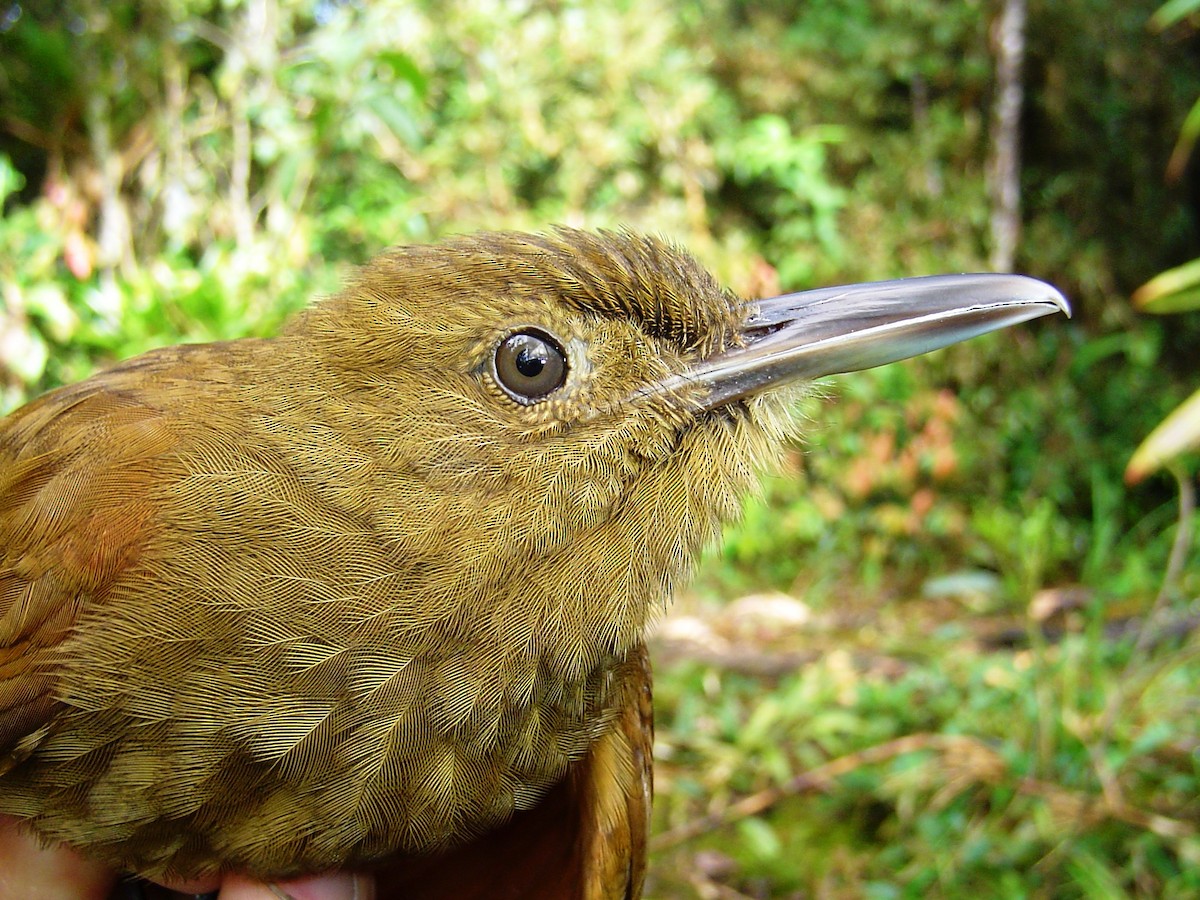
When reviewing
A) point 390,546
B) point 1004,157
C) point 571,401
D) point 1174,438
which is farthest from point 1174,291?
point 390,546

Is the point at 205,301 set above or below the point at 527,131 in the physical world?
Answer: below

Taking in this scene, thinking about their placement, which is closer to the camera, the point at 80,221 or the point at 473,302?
the point at 473,302

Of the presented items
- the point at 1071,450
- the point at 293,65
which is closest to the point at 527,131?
the point at 293,65

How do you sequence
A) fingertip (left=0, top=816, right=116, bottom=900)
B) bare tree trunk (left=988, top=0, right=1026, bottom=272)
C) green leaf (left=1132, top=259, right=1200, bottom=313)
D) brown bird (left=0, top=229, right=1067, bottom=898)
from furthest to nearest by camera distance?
bare tree trunk (left=988, top=0, right=1026, bottom=272), green leaf (left=1132, top=259, right=1200, bottom=313), fingertip (left=0, top=816, right=116, bottom=900), brown bird (left=0, top=229, right=1067, bottom=898)

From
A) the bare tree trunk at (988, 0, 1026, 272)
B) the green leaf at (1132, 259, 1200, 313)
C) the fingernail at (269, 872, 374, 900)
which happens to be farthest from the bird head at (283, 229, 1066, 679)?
the bare tree trunk at (988, 0, 1026, 272)

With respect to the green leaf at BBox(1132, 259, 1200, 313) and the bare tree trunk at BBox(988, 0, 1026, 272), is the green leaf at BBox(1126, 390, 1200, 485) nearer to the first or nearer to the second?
the green leaf at BBox(1132, 259, 1200, 313)

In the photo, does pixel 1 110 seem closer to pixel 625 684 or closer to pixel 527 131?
pixel 527 131

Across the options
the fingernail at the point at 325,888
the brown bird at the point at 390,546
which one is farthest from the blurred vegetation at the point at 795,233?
the brown bird at the point at 390,546
